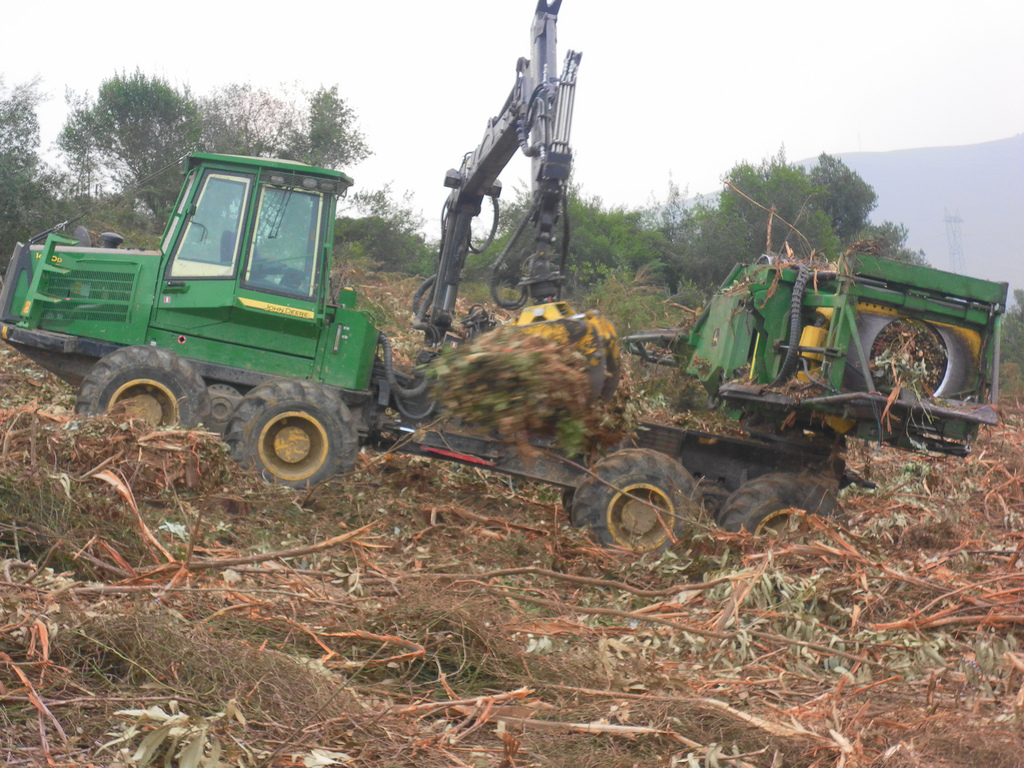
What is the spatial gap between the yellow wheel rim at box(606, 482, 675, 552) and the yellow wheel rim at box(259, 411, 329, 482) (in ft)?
7.65

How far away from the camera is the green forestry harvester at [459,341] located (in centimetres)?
708

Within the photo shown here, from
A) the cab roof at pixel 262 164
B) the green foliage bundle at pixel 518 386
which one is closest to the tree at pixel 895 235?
the cab roof at pixel 262 164

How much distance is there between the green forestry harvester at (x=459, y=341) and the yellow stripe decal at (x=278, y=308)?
1cm

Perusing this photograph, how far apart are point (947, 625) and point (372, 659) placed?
3.15 meters

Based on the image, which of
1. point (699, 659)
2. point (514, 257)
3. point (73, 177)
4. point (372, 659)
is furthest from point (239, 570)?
point (73, 177)

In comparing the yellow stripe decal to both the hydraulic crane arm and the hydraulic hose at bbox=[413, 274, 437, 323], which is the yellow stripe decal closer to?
the hydraulic hose at bbox=[413, 274, 437, 323]

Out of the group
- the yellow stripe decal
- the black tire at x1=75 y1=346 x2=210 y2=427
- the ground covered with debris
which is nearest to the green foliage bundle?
the ground covered with debris

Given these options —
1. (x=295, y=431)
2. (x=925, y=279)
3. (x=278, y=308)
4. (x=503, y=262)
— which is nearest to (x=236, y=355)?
(x=278, y=308)

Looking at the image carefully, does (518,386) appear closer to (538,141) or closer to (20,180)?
(538,141)

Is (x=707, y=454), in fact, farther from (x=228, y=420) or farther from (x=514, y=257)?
(x=514, y=257)

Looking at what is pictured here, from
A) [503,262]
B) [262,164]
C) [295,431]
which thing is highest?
[262,164]

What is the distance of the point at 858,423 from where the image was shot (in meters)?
7.38

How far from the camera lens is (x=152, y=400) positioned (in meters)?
7.48

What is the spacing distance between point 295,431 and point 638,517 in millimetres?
2792
